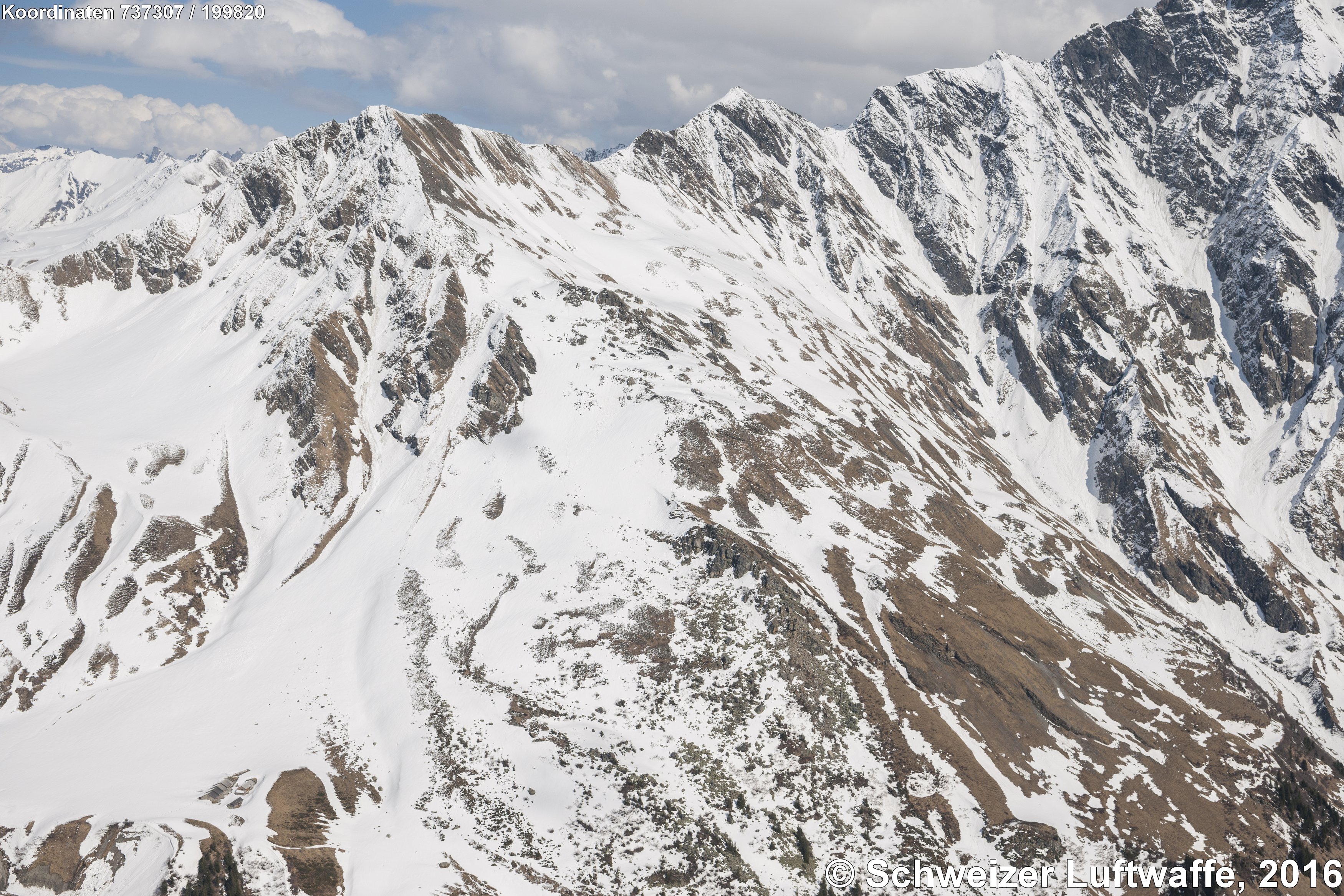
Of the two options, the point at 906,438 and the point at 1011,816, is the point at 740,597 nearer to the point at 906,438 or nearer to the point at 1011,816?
the point at 1011,816

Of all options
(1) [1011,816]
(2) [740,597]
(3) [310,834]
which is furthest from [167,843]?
(1) [1011,816]

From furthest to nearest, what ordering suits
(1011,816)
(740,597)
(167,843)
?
1. (740,597)
2. (1011,816)
3. (167,843)

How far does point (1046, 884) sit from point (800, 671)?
80.1 feet

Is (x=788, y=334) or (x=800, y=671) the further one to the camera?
(x=788, y=334)

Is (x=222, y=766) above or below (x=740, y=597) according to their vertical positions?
below

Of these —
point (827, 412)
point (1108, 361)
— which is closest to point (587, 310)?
point (827, 412)

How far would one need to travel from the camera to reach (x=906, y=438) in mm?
140375

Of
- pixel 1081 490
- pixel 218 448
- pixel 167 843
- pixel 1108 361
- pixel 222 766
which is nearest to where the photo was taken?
pixel 167 843

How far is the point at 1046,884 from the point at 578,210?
169 meters

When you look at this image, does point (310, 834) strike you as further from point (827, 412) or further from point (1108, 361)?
point (1108, 361)

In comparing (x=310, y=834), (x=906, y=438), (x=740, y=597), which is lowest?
(x=310, y=834)

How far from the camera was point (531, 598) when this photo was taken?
264 ft

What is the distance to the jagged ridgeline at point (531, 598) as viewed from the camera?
2311 inches

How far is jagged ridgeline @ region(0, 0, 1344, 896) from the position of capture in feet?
193
